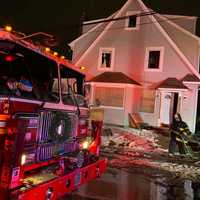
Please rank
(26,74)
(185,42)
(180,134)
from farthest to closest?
1. (185,42)
2. (180,134)
3. (26,74)

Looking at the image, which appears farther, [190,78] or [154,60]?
[154,60]

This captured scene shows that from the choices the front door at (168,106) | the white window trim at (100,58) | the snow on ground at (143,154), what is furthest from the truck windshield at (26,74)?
the white window trim at (100,58)

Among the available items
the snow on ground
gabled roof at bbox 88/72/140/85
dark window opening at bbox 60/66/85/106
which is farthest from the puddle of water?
gabled roof at bbox 88/72/140/85

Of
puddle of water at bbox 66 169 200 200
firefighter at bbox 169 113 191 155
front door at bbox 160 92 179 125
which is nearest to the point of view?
puddle of water at bbox 66 169 200 200

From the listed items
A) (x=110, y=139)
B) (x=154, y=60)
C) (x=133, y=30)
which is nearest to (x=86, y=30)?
(x=133, y=30)

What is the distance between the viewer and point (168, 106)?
25.4 metres

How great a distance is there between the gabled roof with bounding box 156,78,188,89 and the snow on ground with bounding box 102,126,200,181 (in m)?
4.08

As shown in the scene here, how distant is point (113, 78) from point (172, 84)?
3.84 meters

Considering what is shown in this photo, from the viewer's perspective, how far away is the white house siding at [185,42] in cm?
2506

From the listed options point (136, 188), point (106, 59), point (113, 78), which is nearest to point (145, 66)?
point (113, 78)

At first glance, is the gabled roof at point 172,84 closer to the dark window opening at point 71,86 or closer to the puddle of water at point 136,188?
the puddle of water at point 136,188

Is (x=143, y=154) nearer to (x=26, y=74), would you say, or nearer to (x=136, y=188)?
(x=136, y=188)

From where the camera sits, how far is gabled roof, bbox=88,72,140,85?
25469mm

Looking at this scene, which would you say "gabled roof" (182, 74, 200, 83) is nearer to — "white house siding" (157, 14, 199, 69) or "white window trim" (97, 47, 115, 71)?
"white house siding" (157, 14, 199, 69)
